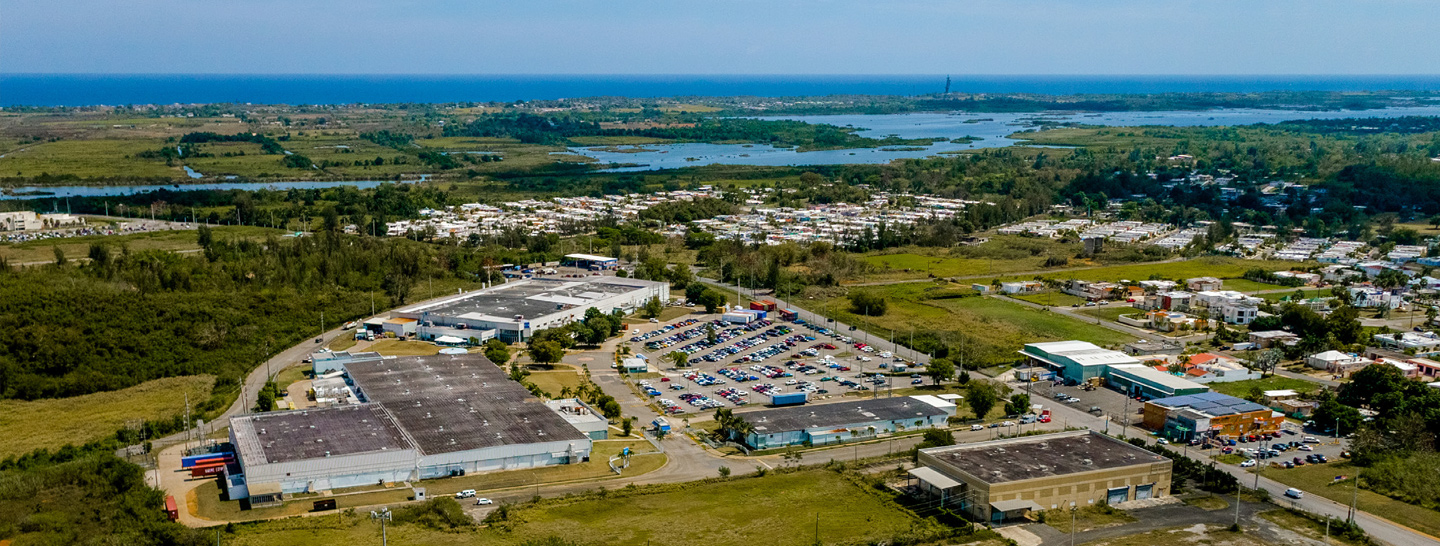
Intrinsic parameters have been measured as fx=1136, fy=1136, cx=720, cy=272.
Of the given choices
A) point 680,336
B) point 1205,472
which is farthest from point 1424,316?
point 680,336

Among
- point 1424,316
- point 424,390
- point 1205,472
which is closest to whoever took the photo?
point 1205,472

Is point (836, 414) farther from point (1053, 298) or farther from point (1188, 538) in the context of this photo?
point (1053, 298)

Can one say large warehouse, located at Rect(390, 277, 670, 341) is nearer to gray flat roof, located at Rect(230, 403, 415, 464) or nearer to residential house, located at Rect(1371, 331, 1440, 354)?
gray flat roof, located at Rect(230, 403, 415, 464)

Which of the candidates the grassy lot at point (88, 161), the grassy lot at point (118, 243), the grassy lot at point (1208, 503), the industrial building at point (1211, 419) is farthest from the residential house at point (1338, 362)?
the grassy lot at point (88, 161)

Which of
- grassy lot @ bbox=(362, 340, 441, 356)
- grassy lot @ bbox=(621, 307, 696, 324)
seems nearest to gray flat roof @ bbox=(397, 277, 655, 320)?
grassy lot @ bbox=(621, 307, 696, 324)

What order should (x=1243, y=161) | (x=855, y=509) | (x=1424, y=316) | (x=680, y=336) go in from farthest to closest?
(x=1243, y=161) < (x=1424, y=316) < (x=680, y=336) < (x=855, y=509)

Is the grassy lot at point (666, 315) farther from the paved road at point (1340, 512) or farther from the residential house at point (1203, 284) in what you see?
the paved road at point (1340, 512)

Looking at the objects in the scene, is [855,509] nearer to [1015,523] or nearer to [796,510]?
[796,510]
